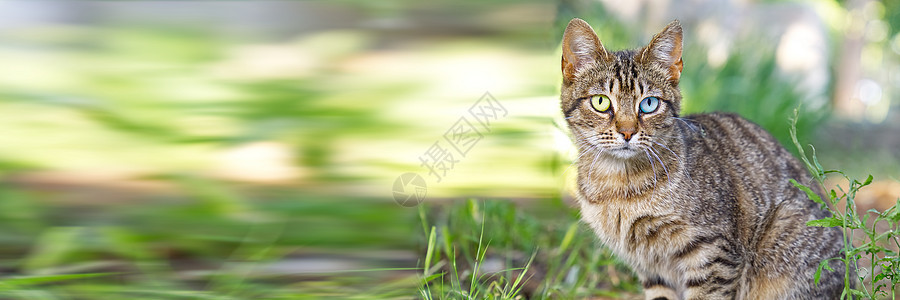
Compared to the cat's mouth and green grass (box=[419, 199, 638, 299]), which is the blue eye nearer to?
the cat's mouth

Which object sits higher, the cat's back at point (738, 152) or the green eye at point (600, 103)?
the green eye at point (600, 103)

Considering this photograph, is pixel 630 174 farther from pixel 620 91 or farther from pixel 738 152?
pixel 738 152

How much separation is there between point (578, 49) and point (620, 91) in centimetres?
19

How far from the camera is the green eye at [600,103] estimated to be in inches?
82.3

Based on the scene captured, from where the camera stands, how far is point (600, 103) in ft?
6.89

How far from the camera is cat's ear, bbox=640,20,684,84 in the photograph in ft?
6.81

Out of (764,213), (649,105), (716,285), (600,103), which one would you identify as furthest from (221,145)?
(764,213)

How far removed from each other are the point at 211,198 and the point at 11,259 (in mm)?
479

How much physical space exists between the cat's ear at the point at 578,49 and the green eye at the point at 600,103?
0.38 feet

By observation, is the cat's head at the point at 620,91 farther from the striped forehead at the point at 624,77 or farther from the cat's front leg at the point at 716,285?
the cat's front leg at the point at 716,285

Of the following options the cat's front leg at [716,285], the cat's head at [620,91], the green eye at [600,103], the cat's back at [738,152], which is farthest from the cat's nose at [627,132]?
the cat's front leg at [716,285]

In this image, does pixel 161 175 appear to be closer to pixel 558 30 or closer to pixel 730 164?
pixel 730 164

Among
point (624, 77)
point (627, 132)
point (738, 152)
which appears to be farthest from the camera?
point (738, 152)

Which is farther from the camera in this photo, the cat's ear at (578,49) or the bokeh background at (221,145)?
the cat's ear at (578,49)
